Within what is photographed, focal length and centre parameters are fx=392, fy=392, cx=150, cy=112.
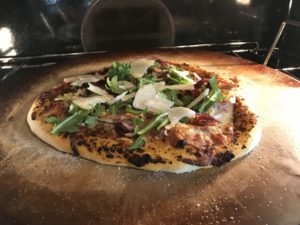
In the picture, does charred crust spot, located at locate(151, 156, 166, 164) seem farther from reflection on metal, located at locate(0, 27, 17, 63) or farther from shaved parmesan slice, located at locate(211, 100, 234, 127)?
reflection on metal, located at locate(0, 27, 17, 63)

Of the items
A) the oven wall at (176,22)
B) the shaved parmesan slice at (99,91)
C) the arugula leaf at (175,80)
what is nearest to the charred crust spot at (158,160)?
the shaved parmesan slice at (99,91)

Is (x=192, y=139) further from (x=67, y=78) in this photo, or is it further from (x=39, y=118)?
(x=67, y=78)

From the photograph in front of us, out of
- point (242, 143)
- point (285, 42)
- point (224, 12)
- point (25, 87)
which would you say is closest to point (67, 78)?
point (25, 87)

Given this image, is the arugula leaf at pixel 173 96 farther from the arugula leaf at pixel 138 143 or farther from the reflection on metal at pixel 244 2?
the reflection on metal at pixel 244 2

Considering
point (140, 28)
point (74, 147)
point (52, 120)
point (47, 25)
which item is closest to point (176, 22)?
point (140, 28)

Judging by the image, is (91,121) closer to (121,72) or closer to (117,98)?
(117,98)

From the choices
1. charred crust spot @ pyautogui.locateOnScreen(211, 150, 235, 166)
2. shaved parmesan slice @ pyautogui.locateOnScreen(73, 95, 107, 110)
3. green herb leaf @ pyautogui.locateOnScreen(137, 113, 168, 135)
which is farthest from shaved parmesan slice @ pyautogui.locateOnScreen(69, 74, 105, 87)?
charred crust spot @ pyautogui.locateOnScreen(211, 150, 235, 166)
